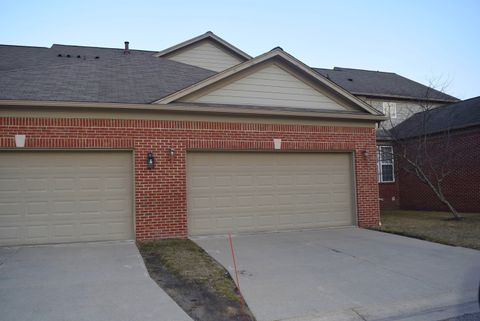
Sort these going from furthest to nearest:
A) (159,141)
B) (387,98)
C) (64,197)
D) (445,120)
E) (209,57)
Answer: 1. (387,98)
2. (445,120)
3. (209,57)
4. (159,141)
5. (64,197)

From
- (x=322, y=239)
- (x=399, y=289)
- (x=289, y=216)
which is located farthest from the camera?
(x=289, y=216)

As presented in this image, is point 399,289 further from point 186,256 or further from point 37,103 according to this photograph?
point 37,103

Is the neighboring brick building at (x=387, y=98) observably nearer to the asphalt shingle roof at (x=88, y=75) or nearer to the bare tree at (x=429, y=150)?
the bare tree at (x=429, y=150)

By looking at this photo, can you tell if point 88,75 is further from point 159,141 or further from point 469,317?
point 469,317

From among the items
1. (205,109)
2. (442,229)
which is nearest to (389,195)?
(442,229)

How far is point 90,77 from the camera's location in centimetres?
1175

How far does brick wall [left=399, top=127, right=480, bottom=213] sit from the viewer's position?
16.5 m

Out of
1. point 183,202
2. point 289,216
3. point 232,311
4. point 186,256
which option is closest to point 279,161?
point 289,216

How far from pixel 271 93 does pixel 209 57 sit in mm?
7147

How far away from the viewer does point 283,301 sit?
554 cm

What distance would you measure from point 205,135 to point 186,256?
376 cm

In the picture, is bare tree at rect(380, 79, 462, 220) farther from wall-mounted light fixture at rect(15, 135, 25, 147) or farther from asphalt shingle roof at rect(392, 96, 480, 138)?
wall-mounted light fixture at rect(15, 135, 25, 147)

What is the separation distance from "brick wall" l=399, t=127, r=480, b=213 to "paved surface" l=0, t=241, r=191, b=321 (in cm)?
1459

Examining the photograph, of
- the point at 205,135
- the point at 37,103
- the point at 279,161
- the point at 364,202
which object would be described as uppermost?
the point at 37,103
